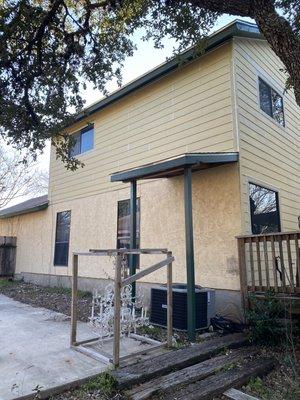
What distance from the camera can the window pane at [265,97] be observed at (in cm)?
810

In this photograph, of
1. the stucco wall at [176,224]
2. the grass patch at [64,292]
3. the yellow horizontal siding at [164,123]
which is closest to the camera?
the stucco wall at [176,224]

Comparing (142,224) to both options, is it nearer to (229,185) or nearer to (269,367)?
(229,185)

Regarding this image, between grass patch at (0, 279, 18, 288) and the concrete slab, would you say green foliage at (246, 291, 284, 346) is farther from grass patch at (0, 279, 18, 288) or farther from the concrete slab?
grass patch at (0, 279, 18, 288)

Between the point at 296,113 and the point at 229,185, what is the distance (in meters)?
4.82

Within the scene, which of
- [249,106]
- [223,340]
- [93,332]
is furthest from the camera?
[249,106]

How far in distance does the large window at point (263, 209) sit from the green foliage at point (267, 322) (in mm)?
1778

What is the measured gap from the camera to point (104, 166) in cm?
1002

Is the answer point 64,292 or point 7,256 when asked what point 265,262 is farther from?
point 7,256

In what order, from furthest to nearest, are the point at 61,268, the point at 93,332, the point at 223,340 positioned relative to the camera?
the point at 61,268, the point at 93,332, the point at 223,340

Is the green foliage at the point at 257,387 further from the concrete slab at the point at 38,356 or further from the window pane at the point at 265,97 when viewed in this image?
the window pane at the point at 265,97

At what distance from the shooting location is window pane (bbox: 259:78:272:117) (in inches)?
319

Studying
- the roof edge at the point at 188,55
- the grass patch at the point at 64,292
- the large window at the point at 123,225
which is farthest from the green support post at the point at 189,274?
the grass patch at the point at 64,292

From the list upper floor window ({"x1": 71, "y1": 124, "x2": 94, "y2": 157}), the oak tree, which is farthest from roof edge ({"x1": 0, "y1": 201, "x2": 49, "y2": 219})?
the oak tree

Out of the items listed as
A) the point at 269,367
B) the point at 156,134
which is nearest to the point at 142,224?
the point at 156,134
